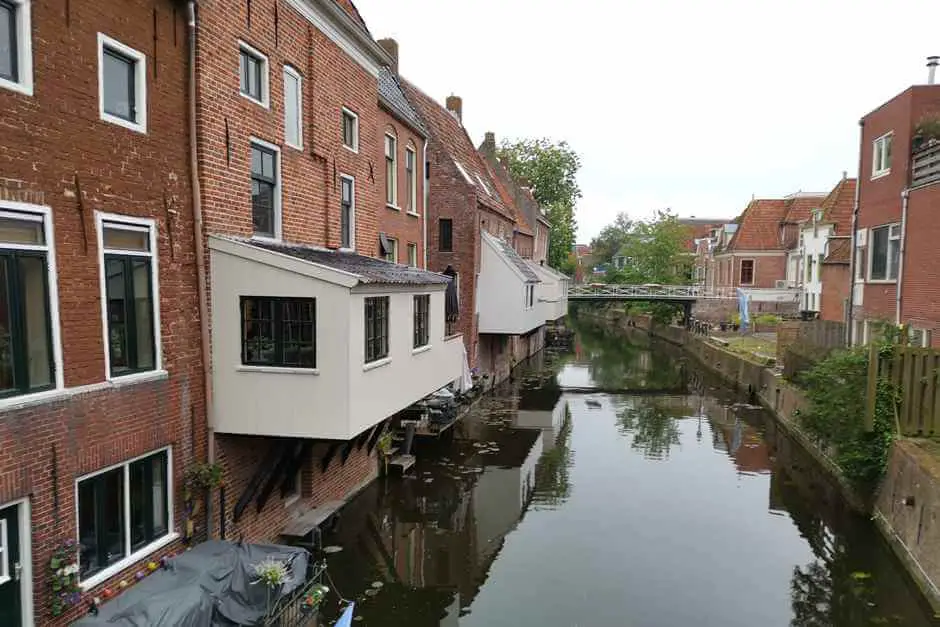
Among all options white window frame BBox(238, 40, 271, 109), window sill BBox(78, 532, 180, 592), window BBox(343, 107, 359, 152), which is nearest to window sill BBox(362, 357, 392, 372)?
window sill BBox(78, 532, 180, 592)

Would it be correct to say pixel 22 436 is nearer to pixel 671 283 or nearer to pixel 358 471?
pixel 358 471

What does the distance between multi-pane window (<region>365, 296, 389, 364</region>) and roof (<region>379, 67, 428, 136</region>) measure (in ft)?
25.3

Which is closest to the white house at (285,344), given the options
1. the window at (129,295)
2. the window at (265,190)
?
the window at (129,295)

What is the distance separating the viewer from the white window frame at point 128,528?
24.4 ft

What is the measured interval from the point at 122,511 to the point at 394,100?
13.5 metres

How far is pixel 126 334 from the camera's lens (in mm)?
8094

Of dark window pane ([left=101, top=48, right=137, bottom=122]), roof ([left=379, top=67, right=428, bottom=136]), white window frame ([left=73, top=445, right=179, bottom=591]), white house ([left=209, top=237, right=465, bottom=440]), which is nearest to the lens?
white window frame ([left=73, top=445, right=179, bottom=591])

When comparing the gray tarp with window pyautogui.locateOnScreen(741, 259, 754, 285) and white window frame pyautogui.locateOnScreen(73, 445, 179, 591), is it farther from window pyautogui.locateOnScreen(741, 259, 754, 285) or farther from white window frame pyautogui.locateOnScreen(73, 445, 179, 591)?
window pyautogui.locateOnScreen(741, 259, 754, 285)

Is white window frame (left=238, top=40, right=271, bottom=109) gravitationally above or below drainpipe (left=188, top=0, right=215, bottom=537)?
above

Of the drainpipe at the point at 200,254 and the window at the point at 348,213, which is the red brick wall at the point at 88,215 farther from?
the window at the point at 348,213

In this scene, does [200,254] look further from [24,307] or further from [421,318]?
[421,318]

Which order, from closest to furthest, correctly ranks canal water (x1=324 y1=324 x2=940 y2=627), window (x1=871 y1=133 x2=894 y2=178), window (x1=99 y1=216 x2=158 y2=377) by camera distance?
window (x1=99 y1=216 x2=158 y2=377)
canal water (x1=324 y1=324 x2=940 y2=627)
window (x1=871 y1=133 x2=894 y2=178)

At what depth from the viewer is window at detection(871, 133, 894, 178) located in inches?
744

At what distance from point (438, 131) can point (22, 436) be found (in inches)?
920
